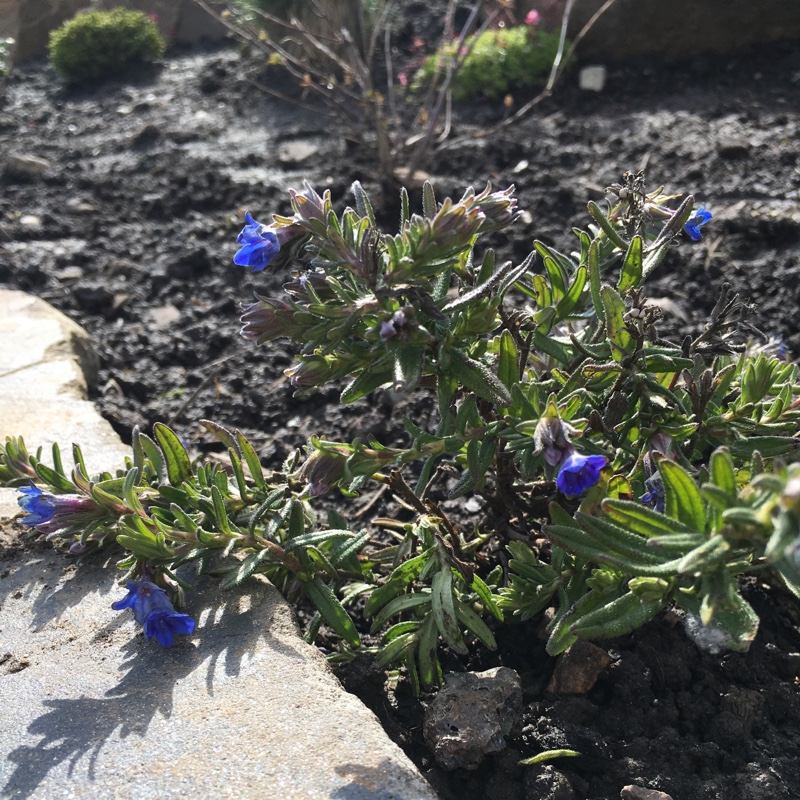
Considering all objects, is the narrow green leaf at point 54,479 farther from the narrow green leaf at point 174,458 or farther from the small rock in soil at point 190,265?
the small rock in soil at point 190,265

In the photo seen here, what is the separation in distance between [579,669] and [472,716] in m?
0.31

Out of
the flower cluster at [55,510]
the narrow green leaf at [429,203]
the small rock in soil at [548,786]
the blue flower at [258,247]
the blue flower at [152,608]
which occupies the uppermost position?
the narrow green leaf at [429,203]

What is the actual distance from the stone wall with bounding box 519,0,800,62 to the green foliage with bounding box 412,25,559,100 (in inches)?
9.0

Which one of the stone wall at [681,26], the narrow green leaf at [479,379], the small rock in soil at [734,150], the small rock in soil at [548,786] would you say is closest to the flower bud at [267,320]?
the narrow green leaf at [479,379]

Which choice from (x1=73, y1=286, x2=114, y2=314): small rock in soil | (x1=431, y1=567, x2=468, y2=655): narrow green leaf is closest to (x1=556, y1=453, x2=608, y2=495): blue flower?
(x1=431, y1=567, x2=468, y2=655): narrow green leaf

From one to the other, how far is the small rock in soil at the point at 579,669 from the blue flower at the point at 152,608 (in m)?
0.87

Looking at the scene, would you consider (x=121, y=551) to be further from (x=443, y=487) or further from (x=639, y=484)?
(x=639, y=484)

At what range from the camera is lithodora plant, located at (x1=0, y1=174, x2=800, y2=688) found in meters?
1.65

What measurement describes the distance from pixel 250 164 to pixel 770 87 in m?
2.98

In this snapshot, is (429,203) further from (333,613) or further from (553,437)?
(333,613)

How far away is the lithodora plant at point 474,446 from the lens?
5.42ft

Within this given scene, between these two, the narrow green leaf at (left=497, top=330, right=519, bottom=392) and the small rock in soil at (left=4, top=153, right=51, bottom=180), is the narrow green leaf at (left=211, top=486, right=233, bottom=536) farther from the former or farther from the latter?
the small rock in soil at (left=4, top=153, right=51, bottom=180)

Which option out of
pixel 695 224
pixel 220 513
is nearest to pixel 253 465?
pixel 220 513

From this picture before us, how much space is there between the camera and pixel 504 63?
18.0 feet
